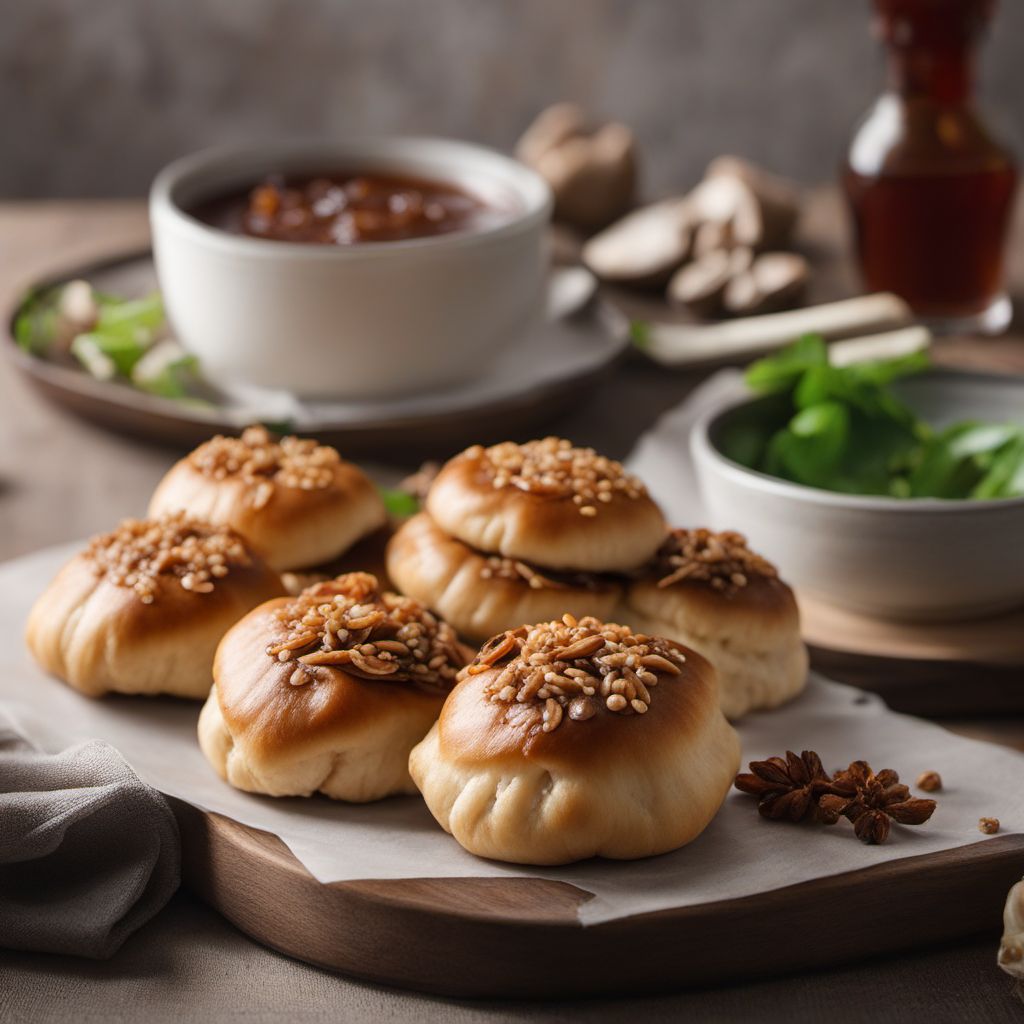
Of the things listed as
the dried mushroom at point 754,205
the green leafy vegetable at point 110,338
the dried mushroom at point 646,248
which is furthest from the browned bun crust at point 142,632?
the dried mushroom at point 754,205

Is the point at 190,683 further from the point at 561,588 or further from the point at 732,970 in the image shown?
the point at 732,970

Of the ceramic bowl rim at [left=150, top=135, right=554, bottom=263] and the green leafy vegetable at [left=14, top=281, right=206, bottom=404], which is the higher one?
the ceramic bowl rim at [left=150, top=135, right=554, bottom=263]

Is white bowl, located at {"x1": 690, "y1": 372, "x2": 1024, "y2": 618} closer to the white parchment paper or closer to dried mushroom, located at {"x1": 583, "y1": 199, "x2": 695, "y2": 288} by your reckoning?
the white parchment paper

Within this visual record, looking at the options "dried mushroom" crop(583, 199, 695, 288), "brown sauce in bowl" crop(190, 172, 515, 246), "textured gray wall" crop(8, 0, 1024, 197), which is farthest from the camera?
"textured gray wall" crop(8, 0, 1024, 197)

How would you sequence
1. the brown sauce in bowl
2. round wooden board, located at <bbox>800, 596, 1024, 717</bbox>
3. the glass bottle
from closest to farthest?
round wooden board, located at <bbox>800, 596, 1024, 717</bbox> < the brown sauce in bowl < the glass bottle

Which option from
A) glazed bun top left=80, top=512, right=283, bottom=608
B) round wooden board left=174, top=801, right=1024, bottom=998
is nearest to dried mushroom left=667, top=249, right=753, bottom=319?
glazed bun top left=80, top=512, right=283, bottom=608

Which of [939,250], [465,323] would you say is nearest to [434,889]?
[465,323]

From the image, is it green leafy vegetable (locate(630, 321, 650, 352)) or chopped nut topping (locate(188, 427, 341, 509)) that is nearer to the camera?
chopped nut topping (locate(188, 427, 341, 509))

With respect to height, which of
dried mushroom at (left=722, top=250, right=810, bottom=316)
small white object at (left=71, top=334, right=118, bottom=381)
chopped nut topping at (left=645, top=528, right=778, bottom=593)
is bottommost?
small white object at (left=71, top=334, right=118, bottom=381)
